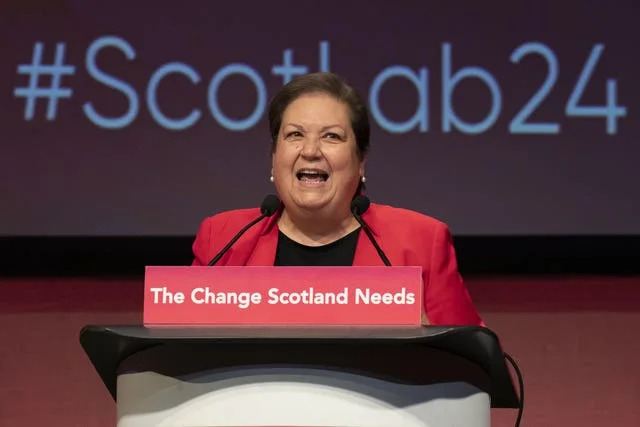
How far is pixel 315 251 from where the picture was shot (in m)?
2.14

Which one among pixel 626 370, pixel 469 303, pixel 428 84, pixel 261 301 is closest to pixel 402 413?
pixel 261 301

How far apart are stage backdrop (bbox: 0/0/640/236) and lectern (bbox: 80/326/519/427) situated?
8.68ft

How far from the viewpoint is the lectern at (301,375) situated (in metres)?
1.27

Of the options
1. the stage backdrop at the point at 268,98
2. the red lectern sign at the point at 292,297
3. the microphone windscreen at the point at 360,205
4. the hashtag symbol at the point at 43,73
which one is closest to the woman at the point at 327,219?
the microphone windscreen at the point at 360,205

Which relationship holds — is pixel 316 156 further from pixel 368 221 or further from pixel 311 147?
pixel 368 221

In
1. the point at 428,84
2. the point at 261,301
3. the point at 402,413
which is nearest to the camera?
the point at 402,413

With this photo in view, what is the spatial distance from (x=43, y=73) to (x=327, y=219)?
85.5 inches

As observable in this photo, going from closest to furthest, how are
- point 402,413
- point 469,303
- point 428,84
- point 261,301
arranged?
point 402,413
point 261,301
point 469,303
point 428,84

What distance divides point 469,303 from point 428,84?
199cm

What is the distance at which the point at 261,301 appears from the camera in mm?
1404

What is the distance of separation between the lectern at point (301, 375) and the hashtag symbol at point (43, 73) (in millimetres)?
2737

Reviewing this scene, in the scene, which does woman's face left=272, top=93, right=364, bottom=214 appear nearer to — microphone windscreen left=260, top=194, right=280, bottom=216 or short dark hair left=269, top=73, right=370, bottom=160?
short dark hair left=269, top=73, right=370, bottom=160

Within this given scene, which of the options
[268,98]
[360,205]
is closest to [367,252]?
[360,205]

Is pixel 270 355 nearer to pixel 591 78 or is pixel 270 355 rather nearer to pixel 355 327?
pixel 355 327
